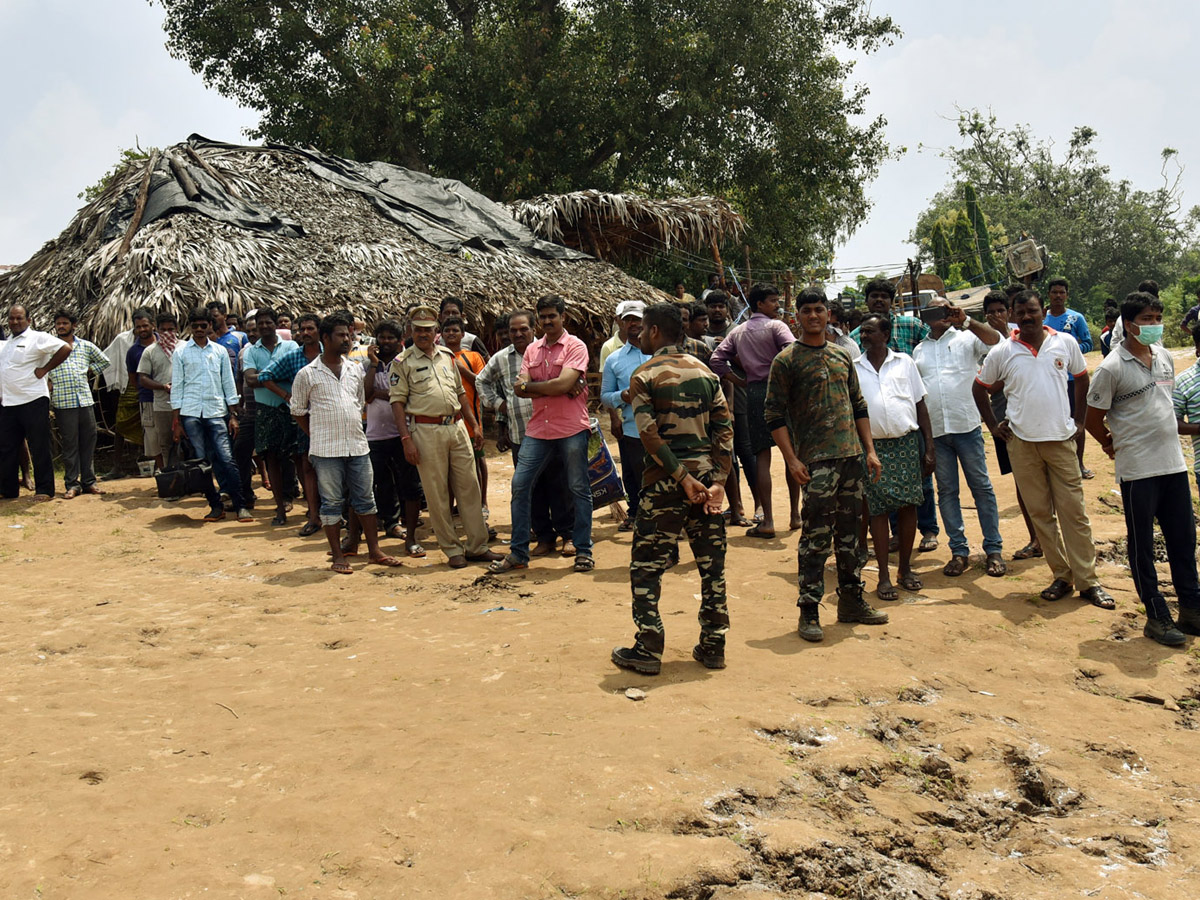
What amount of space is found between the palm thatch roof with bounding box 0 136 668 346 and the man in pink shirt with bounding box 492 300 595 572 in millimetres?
5904

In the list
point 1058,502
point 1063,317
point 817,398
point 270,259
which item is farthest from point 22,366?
point 1063,317

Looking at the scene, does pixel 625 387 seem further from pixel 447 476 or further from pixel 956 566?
pixel 956 566

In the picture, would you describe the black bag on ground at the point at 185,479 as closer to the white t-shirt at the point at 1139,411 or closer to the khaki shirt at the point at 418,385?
the khaki shirt at the point at 418,385

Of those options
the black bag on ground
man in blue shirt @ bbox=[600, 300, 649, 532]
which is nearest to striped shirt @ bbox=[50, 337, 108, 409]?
the black bag on ground

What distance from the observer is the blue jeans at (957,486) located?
6.65m

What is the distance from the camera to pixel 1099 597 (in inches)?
235

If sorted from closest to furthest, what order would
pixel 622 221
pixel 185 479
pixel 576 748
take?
pixel 576 748
pixel 185 479
pixel 622 221

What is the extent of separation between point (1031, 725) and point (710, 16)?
889 inches

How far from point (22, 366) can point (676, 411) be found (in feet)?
24.7

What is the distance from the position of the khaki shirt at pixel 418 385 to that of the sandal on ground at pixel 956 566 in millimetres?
3653

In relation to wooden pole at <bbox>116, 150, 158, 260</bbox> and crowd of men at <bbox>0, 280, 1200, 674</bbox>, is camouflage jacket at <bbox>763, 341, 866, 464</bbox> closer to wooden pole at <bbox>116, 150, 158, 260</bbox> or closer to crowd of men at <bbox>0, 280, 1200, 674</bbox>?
crowd of men at <bbox>0, 280, 1200, 674</bbox>

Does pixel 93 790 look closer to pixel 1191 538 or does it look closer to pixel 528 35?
pixel 1191 538

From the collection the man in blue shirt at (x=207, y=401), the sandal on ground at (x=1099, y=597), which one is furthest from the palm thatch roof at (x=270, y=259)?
the sandal on ground at (x=1099, y=597)

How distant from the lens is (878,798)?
12.0ft
